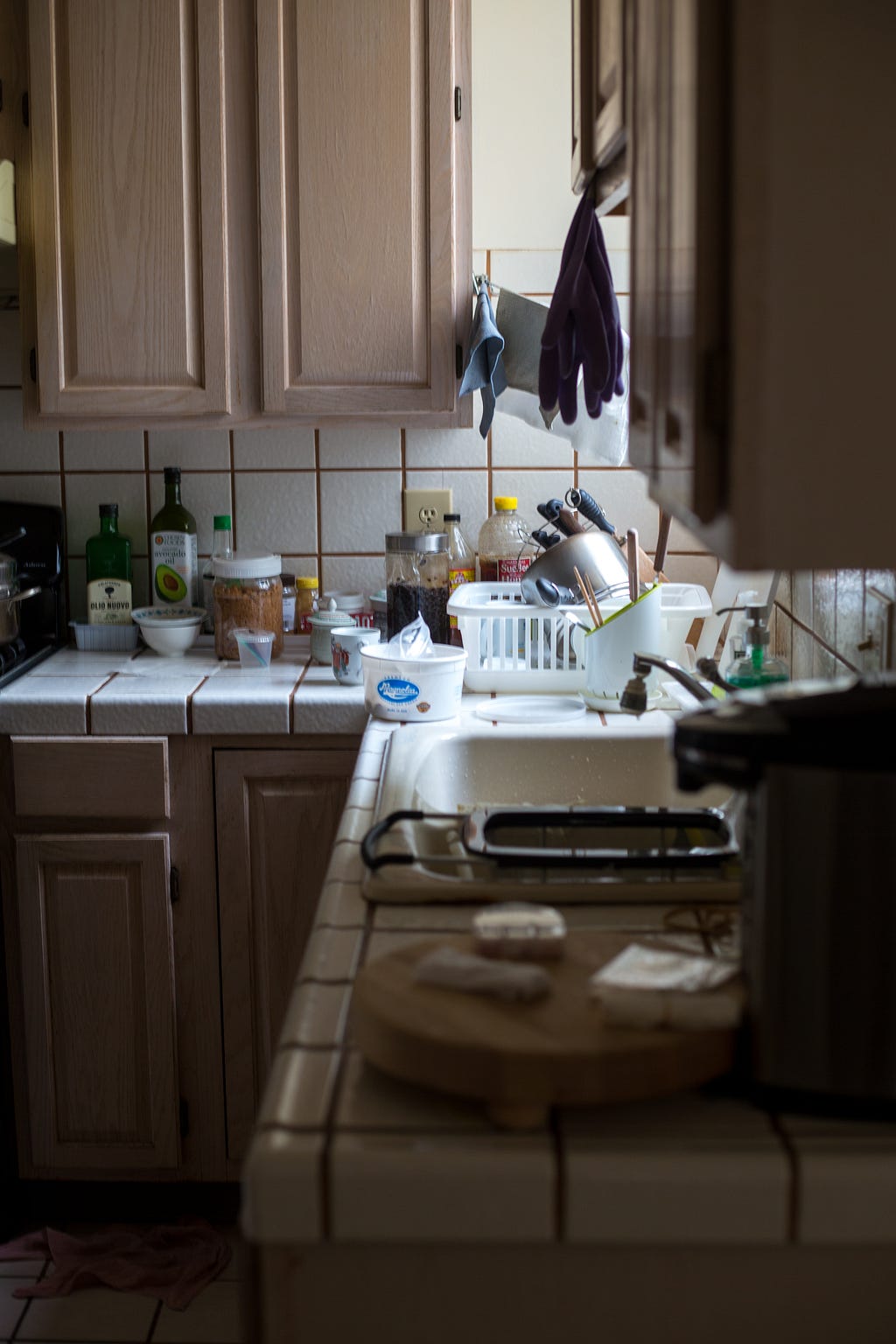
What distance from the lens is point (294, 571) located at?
2879mm

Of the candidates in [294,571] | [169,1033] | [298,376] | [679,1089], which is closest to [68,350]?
[298,376]

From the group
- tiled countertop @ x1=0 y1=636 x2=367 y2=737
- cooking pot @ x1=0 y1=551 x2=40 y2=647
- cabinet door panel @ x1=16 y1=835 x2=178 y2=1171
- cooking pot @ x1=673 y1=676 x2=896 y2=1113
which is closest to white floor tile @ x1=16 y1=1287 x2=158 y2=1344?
cabinet door panel @ x1=16 y1=835 x2=178 y2=1171

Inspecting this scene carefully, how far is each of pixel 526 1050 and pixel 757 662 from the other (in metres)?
0.98

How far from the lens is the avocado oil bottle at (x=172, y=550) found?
109 inches

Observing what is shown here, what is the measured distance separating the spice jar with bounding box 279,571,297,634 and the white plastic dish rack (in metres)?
0.45

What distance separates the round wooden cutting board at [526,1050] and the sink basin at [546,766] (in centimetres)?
102

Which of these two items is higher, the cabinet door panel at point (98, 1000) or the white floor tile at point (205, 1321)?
the cabinet door panel at point (98, 1000)

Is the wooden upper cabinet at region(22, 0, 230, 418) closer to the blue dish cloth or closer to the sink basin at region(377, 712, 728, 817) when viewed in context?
the blue dish cloth

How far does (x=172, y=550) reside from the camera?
277 cm

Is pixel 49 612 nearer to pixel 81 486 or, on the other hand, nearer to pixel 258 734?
pixel 81 486

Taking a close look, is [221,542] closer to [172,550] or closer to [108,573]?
[172,550]

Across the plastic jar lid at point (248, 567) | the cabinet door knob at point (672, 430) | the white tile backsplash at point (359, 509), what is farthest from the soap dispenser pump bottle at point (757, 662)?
the white tile backsplash at point (359, 509)

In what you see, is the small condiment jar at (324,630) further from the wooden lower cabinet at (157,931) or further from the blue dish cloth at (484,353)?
the blue dish cloth at (484,353)

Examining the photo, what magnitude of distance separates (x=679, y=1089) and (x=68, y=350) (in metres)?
1.95
